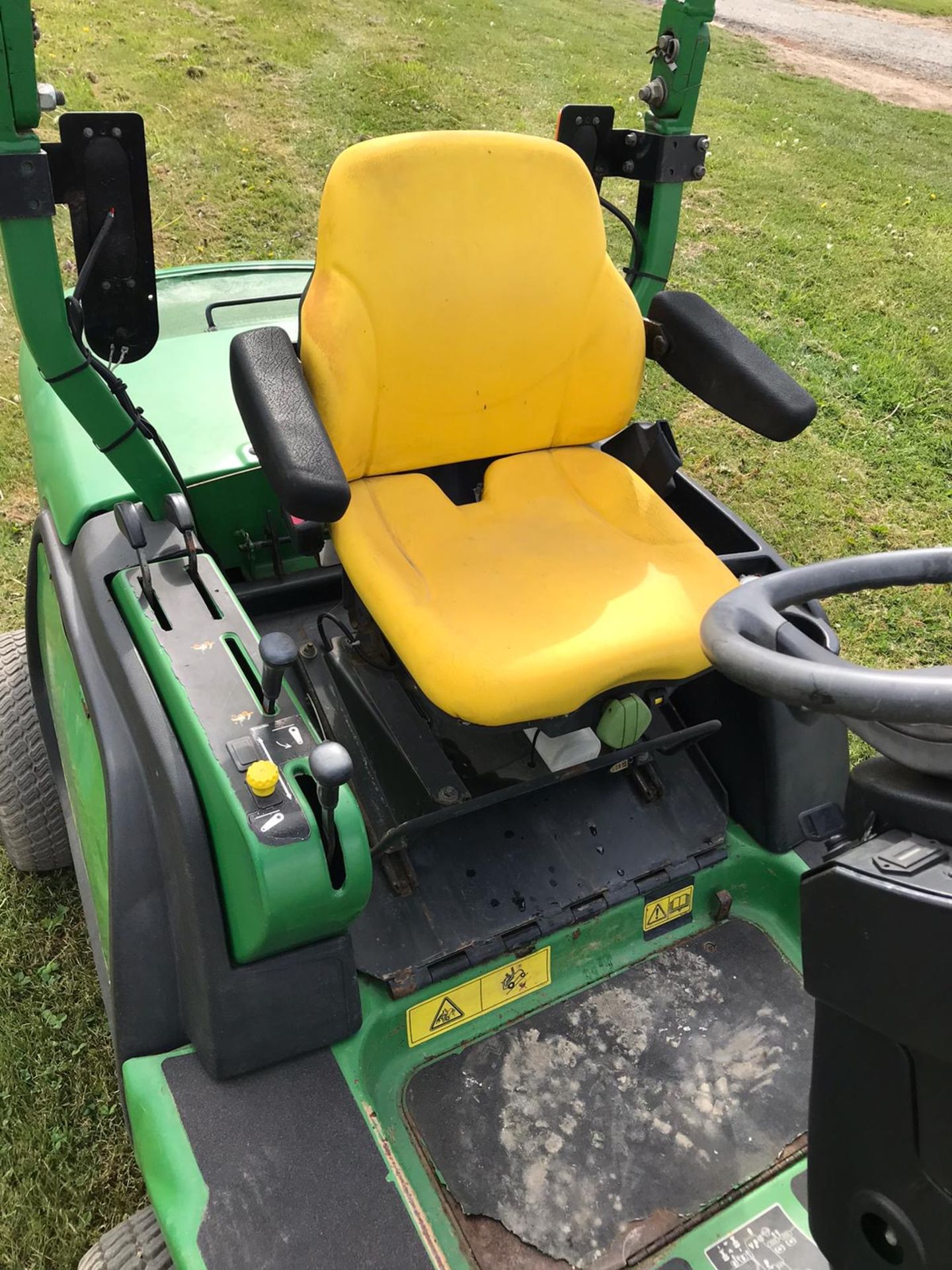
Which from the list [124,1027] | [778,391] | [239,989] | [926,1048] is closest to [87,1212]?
[124,1027]

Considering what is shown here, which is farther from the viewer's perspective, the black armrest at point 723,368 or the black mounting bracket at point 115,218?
the black armrest at point 723,368

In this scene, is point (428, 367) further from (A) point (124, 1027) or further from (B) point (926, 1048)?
(B) point (926, 1048)

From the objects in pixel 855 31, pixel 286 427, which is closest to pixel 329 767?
pixel 286 427

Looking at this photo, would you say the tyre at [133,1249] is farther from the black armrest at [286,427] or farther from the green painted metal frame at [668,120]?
the green painted metal frame at [668,120]

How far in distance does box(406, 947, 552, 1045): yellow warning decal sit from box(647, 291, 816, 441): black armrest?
1.00 m

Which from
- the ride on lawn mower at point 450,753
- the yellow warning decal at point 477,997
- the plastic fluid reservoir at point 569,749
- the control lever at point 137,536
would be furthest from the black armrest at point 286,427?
the yellow warning decal at point 477,997

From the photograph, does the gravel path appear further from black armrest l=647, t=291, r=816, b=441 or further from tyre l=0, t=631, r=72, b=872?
tyre l=0, t=631, r=72, b=872

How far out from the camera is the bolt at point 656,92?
206 cm

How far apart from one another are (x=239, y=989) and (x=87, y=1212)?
67 centimetres

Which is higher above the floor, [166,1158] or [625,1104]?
[166,1158]

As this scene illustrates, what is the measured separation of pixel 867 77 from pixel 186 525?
9193 mm

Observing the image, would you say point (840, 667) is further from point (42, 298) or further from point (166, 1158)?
point (42, 298)

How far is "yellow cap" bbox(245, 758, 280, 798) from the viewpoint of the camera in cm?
137

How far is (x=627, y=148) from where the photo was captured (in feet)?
7.08
